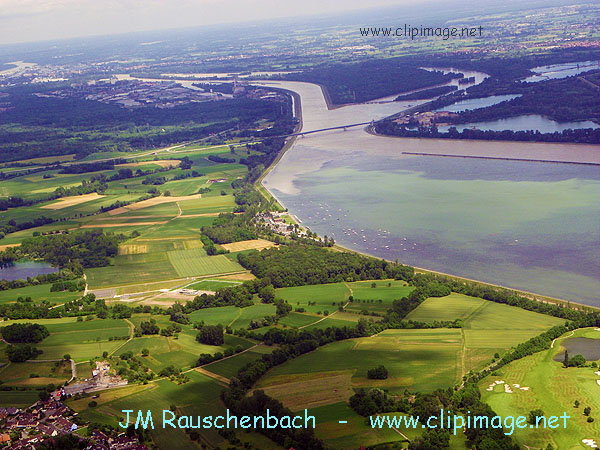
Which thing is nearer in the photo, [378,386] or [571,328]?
[378,386]

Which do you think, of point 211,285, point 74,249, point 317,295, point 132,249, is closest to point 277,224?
point 132,249

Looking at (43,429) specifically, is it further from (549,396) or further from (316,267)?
(316,267)

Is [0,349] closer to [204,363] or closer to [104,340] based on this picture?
[104,340]

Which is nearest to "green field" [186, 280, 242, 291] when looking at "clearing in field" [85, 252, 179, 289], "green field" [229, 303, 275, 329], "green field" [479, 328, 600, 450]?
"clearing in field" [85, 252, 179, 289]

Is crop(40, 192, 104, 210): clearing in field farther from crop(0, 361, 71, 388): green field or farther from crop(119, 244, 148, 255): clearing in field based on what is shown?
crop(0, 361, 71, 388): green field

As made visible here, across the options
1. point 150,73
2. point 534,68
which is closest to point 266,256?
point 534,68

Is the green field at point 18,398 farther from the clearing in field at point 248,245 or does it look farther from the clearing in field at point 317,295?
the clearing in field at point 248,245
